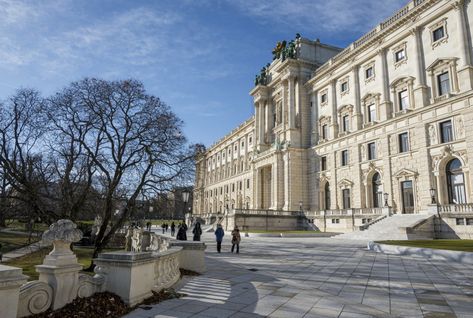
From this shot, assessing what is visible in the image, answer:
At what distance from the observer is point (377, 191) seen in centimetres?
3856

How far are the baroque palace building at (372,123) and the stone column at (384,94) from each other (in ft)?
0.36

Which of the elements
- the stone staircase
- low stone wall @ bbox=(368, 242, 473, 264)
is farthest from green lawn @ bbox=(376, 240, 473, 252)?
the stone staircase

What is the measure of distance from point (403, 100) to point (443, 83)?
190 inches

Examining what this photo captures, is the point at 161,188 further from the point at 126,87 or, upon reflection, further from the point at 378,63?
the point at 378,63

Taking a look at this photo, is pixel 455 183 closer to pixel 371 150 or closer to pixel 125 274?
pixel 371 150

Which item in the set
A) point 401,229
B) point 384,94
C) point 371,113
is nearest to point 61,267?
point 401,229

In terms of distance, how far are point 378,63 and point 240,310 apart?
132 ft

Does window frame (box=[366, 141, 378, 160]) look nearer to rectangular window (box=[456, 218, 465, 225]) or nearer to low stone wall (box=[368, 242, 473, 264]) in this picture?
rectangular window (box=[456, 218, 465, 225])

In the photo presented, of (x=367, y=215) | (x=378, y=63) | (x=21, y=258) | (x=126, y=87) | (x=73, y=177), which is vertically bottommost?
(x=21, y=258)

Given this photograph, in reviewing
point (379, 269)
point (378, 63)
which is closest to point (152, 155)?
point (379, 269)

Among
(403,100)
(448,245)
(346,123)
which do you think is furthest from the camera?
(346,123)

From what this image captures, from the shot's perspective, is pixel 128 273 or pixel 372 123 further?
pixel 372 123

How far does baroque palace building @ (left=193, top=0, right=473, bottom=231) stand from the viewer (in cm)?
3033

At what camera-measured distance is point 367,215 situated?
3634 cm
